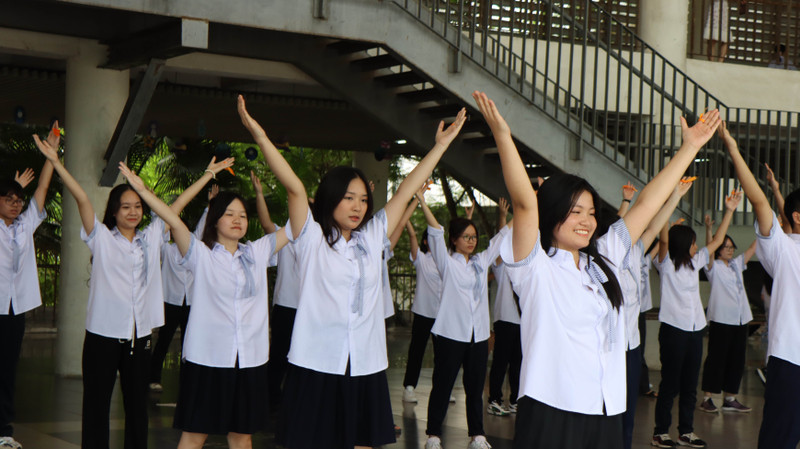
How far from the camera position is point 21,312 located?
258 inches

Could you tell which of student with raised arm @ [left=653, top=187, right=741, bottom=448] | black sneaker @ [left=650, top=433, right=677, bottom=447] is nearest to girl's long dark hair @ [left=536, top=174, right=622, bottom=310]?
student with raised arm @ [left=653, top=187, right=741, bottom=448]

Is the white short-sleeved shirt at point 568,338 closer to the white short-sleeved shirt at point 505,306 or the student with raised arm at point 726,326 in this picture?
the white short-sleeved shirt at point 505,306

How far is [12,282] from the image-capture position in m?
6.53

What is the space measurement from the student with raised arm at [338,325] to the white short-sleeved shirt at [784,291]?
182cm

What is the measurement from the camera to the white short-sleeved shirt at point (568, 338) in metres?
3.33

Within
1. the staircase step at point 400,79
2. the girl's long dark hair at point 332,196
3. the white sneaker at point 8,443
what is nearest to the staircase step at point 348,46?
the staircase step at point 400,79

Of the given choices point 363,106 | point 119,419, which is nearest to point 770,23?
point 363,106

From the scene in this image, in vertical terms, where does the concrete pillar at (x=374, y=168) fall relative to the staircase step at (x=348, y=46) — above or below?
below

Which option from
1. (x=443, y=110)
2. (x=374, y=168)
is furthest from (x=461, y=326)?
(x=374, y=168)

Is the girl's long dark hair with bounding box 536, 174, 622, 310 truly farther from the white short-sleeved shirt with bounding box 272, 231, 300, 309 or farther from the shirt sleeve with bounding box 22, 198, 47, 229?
the white short-sleeved shirt with bounding box 272, 231, 300, 309

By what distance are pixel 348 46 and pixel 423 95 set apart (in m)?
0.86

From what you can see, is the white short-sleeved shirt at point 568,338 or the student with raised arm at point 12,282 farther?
the student with raised arm at point 12,282

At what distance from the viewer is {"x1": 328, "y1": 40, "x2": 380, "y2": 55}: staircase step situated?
30.4ft

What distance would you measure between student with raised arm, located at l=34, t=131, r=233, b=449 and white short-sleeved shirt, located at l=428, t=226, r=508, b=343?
6.86 feet
